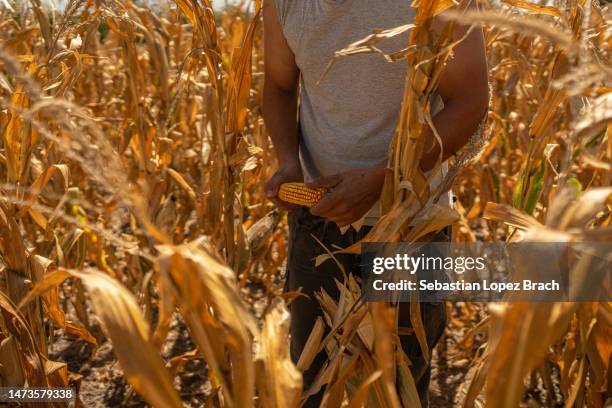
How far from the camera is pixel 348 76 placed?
134 cm

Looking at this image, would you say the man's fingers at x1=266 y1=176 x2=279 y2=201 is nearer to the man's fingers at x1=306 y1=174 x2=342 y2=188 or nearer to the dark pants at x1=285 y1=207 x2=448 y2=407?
the dark pants at x1=285 y1=207 x2=448 y2=407

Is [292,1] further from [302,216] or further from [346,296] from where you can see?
[346,296]

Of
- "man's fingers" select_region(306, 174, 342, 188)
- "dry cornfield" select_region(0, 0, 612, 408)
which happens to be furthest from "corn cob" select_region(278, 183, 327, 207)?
"dry cornfield" select_region(0, 0, 612, 408)

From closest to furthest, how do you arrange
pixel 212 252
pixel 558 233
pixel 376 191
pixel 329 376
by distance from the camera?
pixel 558 233 → pixel 212 252 → pixel 329 376 → pixel 376 191

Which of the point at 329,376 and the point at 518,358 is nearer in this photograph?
the point at 518,358

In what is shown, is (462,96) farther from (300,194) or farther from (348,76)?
(300,194)

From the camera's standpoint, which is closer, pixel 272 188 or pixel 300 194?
pixel 300 194

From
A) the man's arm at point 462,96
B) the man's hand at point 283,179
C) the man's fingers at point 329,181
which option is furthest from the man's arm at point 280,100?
the man's arm at point 462,96

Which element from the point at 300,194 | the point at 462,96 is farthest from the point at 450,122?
the point at 300,194

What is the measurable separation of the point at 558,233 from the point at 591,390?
80 cm

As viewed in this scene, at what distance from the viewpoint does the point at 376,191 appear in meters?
1.24

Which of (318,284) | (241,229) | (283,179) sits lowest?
(318,284)

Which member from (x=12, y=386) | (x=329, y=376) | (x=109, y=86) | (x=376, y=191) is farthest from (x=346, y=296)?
(x=109, y=86)

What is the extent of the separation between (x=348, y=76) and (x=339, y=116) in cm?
9
